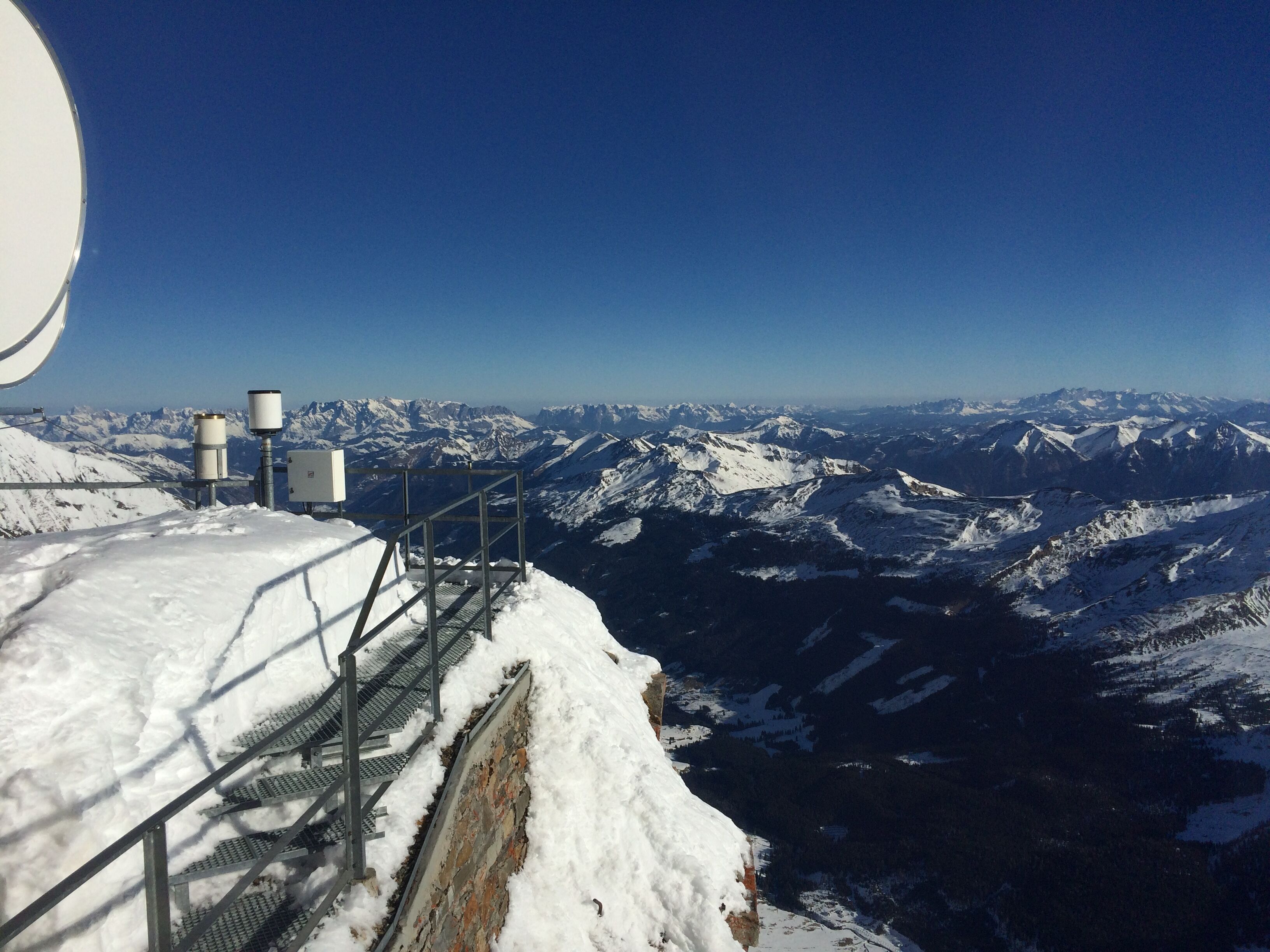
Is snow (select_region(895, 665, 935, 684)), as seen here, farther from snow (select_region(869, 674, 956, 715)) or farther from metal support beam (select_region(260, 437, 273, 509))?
metal support beam (select_region(260, 437, 273, 509))

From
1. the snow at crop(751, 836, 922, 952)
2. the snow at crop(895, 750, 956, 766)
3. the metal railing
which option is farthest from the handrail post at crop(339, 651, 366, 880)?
the snow at crop(895, 750, 956, 766)

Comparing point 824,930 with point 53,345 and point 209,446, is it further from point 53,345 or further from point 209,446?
point 53,345

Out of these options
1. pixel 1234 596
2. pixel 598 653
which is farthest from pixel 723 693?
pixel 598 653

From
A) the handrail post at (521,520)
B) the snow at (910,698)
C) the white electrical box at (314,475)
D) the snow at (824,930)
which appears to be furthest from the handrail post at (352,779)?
the snow at (910,698)

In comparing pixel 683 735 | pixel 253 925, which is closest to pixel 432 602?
pixel 253 925

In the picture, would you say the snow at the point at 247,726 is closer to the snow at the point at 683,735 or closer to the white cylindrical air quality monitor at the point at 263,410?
the white cylindrical air quality monitor at the point at 263,410

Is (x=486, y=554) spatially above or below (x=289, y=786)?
above
